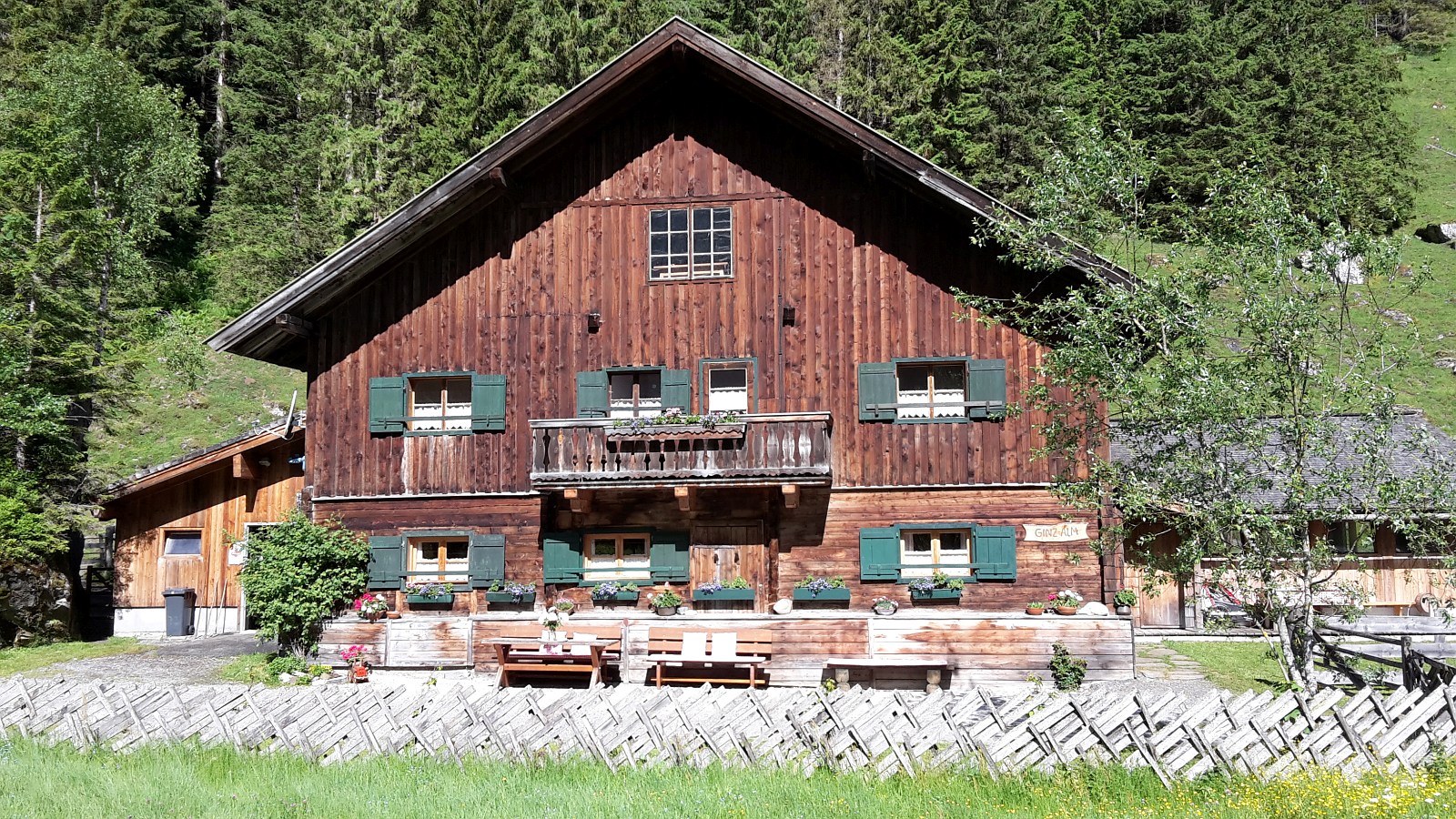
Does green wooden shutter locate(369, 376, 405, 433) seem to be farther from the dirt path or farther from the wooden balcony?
the dirt path

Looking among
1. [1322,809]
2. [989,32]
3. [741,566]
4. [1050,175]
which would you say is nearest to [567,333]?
[741,566]

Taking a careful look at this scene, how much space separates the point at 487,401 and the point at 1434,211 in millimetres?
54798

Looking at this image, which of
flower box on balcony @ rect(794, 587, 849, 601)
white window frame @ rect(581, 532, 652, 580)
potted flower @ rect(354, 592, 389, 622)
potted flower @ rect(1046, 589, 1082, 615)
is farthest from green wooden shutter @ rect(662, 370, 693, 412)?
potted flower @ rect(1046, 589, 1082, 615)

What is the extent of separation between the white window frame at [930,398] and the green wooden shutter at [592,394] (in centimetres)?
507

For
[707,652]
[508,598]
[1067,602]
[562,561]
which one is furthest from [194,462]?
[1067,602]

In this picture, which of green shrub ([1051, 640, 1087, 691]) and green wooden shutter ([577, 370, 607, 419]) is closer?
green shrub ([1051, 640, 1087, 691])

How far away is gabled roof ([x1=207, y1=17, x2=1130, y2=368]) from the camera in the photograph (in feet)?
59.7

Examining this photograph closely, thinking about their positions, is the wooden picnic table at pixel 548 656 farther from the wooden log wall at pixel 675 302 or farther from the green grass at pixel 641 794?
the green grass at pixel 641 794

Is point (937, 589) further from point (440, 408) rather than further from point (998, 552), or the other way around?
point (440, 408)

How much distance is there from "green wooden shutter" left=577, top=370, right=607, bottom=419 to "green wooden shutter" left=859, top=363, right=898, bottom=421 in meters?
4.45

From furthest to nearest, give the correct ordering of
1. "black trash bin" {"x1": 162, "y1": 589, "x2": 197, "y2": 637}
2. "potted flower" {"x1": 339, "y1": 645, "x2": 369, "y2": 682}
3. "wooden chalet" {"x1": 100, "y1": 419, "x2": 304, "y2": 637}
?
"wooden chalet" {"x1": 100, "y1": 419, "x2": 304, "y2": 637} < "black trash bin" {"x1": 162, "y1": 589, "x2": 197, "y2": 637} < "potted flower" {"x1": 339, "y1": 645, "x2": 369, "y2": 682}

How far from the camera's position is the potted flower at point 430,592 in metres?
19.2

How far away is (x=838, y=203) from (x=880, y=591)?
6.74 metres

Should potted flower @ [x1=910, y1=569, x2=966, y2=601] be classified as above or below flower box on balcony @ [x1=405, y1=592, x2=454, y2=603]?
above
